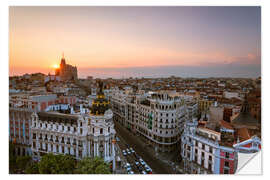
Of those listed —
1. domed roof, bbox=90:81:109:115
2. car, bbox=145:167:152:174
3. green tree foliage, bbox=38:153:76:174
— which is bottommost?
car, bbox=145:167:152:174

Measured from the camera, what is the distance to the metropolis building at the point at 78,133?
351 inches

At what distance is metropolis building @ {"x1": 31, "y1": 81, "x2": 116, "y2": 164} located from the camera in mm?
8906

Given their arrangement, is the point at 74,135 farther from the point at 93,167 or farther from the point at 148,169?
the point at 148,169

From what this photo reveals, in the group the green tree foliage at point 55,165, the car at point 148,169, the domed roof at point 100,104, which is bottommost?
the car at point 148,169

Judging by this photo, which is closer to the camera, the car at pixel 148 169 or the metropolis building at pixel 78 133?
the metropolis building at pixel 78 133

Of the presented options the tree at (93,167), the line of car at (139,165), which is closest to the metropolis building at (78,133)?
the tree at (93,167)

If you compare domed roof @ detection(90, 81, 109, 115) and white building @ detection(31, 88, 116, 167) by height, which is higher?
domed roof @ detection(90, 81, 109, 115)

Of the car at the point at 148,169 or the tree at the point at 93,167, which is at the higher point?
the tree at the point at 93,167

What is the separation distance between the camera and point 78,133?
370 inches

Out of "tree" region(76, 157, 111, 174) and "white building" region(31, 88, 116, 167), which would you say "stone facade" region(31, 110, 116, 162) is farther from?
"tree" region(76, 157, 111, 174)

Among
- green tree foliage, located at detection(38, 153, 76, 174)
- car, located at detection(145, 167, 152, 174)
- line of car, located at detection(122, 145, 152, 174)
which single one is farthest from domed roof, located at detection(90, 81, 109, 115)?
car, located at detection(145, 167, 152, 174)
